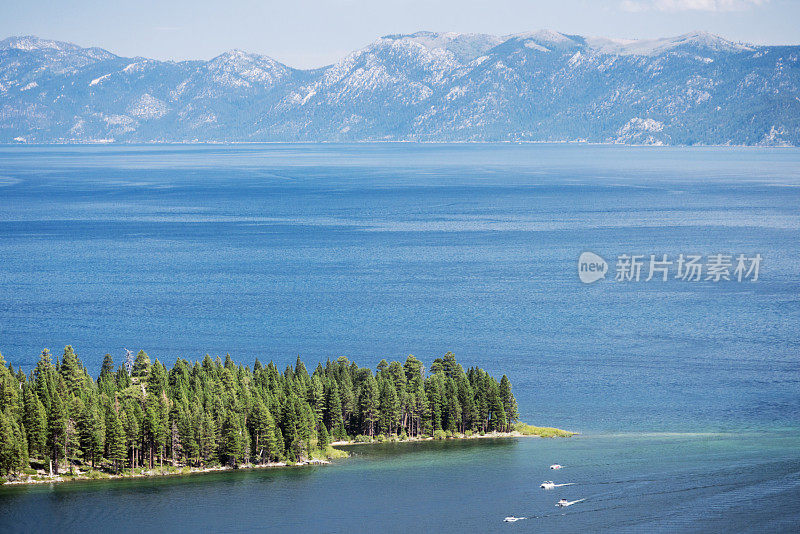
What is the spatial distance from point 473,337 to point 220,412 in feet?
122

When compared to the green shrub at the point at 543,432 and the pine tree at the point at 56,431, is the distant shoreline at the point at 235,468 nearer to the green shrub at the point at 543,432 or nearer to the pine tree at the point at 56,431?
the green shrub at the point at 543,432

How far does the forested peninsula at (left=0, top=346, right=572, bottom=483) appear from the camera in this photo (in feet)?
191

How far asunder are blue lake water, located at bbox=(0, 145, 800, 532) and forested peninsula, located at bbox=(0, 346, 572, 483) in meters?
2.20

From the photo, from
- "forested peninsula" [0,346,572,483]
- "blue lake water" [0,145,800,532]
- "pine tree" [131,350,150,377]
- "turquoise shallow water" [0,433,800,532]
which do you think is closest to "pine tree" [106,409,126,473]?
"forested peninsula" [0,346,572,483]

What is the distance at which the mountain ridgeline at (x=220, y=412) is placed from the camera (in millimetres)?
58438

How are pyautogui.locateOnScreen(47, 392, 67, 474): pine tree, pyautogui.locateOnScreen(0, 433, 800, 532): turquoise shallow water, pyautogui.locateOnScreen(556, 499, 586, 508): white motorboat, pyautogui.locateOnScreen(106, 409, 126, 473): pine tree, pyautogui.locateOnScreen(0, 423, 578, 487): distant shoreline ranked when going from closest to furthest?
pyautogui.locateOnScreen(0, 433, 800, 532): turquoise shallow water
pyautogui.locateOnScreen(556, 499, 586, 508): white motorboat
pyautogui.locateOnScreen(0, 423, 578, 487): distant shoreline
pyautogui.locateOnScreen(47, 392, 67, 474): pine tree
pyautogui.locateOnScreen(106, 409, 126, 473): pine tree

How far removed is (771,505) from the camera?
5188 cm

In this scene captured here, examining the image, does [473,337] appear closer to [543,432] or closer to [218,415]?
[543,432]

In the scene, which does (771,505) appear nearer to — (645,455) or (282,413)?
(645,455)

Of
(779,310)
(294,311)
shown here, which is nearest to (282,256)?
(294,311)

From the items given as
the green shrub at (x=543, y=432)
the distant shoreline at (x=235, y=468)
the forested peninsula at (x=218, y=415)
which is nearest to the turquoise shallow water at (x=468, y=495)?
the distant shoreline at (x=235, y=468)

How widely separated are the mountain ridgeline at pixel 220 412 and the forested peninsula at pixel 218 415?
0.07 metres

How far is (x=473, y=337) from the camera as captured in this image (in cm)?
9350

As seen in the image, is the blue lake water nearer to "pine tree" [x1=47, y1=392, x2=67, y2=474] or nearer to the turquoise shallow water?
the turquoise shallow water
